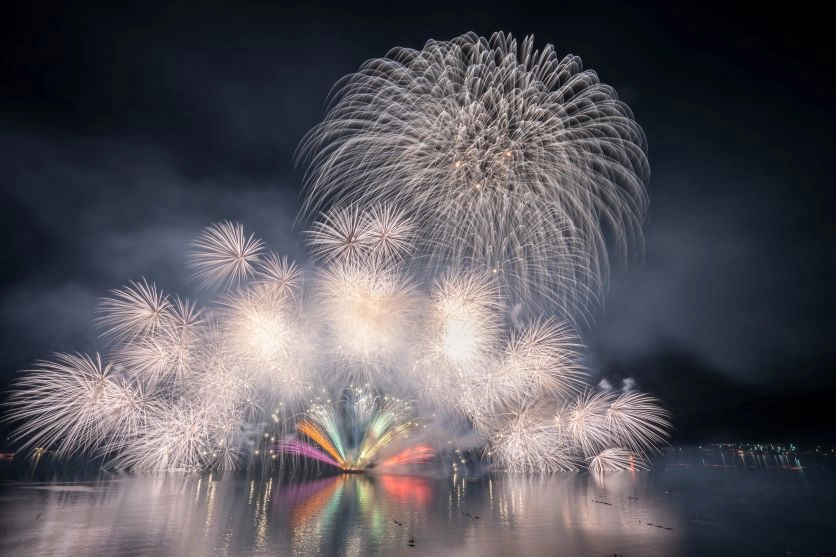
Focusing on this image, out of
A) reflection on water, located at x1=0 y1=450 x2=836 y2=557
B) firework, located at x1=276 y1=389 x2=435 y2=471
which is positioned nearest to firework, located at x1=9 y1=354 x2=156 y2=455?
reflection on water, located at x1=0 y1=450 x2=836 y2=557

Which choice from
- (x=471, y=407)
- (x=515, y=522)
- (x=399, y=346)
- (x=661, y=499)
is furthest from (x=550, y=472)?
(x=515, y=522)

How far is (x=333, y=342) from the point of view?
116 ft

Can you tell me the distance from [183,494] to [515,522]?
61.0 feet

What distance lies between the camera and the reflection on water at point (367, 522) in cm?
1480

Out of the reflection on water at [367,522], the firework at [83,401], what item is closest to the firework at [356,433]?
the reflection on water at [367,522]

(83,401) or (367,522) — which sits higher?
(83,401)

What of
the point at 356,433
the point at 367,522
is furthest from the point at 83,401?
the point at 356,433

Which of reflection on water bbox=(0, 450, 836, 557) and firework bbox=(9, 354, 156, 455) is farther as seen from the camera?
firework bbox=(9, 354, 156, 455)

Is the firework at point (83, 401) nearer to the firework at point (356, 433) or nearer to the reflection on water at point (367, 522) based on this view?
the reflection on water at point (367, 522)

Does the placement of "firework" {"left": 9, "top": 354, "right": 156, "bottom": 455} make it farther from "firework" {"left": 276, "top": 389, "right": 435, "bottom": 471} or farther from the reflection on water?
"firework" {"left": 276, "top": 389, "right": 435, "bottom": 471}

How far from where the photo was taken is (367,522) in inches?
758

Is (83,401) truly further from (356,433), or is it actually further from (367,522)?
(356,433)

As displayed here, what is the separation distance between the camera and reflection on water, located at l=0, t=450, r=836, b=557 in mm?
14805

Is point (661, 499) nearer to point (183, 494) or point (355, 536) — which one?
point (355, 536)
